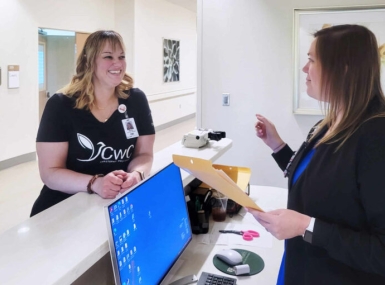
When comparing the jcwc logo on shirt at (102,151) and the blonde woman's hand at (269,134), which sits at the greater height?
the blonde woman's hand at (269,134)

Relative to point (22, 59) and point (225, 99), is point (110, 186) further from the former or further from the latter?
point (22, 59)

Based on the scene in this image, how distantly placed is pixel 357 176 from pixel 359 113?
0.17 meters

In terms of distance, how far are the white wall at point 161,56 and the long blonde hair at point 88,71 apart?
5951 mm

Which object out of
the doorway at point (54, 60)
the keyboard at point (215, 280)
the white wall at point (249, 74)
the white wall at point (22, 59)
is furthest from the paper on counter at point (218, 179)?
the doorway at point (54, 60)

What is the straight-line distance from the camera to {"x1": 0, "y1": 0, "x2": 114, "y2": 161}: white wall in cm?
529

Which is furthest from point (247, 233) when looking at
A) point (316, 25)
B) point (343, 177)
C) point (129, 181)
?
point (316, 25)

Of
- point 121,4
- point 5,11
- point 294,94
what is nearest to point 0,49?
point 5,11

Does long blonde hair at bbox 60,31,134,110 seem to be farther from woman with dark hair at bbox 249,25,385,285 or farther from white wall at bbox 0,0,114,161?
white wall at bbox 0,0,114,161

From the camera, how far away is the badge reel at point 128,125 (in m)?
1.67

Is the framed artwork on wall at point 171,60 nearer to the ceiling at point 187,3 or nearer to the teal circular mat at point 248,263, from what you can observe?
the ceiling at point 187,3

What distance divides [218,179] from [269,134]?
2.13ft

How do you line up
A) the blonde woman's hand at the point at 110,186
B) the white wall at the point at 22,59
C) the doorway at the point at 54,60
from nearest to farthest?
1. the blonde woman's hand at the point at 110,186
2. the white wall at the point at 22,59
3. the doorway at the point at 54,60

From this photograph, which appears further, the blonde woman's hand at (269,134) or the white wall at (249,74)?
the white wall at (249,74)

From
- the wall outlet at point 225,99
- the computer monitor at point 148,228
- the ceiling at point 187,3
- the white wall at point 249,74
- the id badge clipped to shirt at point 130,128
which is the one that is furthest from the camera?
the ceiling at point 187,3
